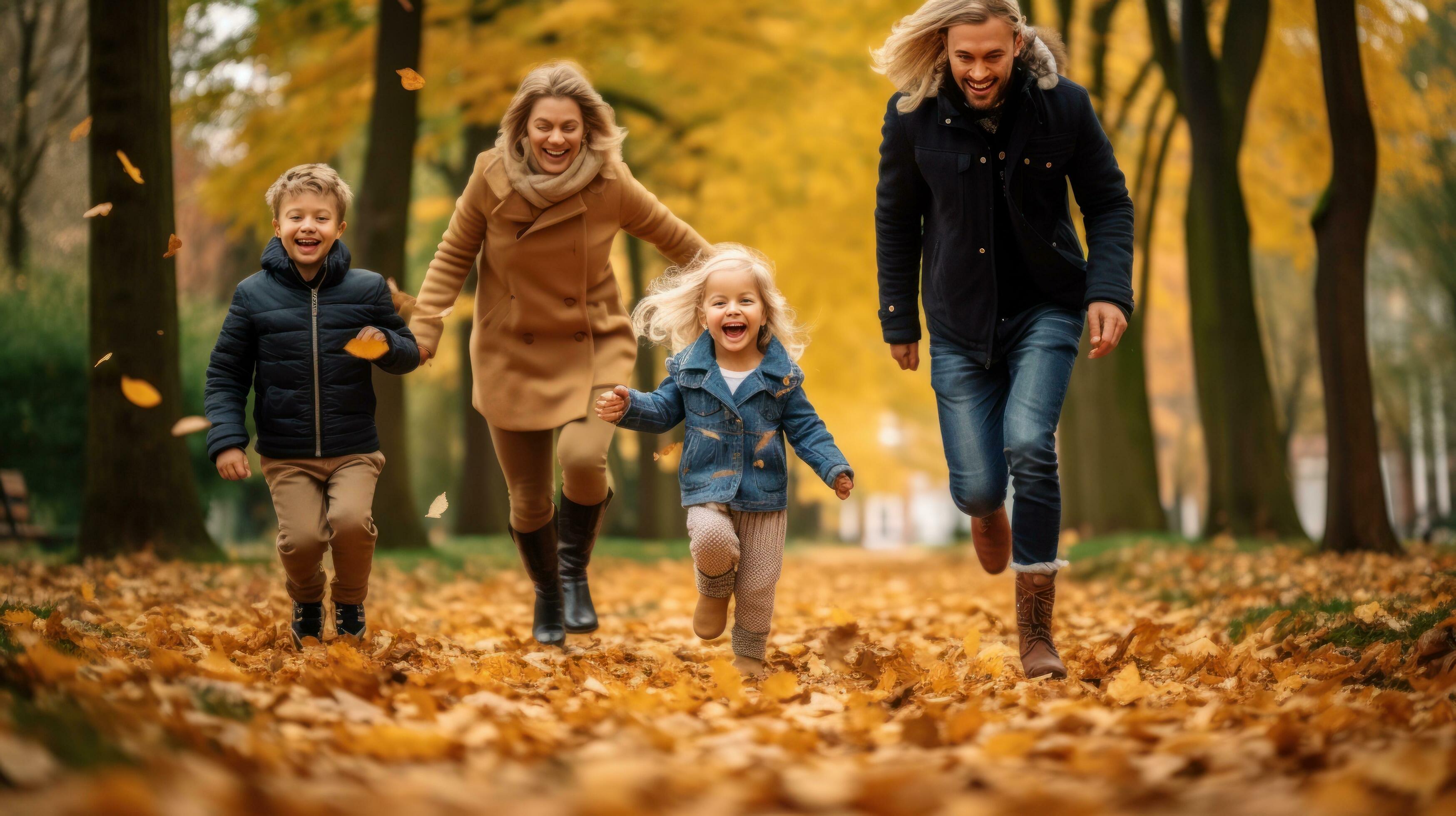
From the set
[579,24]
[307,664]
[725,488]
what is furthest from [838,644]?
[579,24]

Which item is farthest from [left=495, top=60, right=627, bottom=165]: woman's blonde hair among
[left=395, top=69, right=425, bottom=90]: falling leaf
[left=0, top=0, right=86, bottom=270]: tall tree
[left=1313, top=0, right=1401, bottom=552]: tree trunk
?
[left=0, top=0, right=86, bottom=270]: tall tree

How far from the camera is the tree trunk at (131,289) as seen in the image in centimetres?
773

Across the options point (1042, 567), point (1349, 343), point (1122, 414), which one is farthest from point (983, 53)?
point (1122, 414)

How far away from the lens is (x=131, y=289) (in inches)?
307

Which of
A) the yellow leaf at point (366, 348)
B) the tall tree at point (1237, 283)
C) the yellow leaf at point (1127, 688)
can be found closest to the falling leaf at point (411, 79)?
the yellow leaf at point (366, 348)

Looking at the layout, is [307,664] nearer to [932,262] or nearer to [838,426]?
[932,262]

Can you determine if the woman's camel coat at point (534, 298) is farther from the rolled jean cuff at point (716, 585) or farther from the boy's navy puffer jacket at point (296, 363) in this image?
the rolled jean cuff at point (716, 585)

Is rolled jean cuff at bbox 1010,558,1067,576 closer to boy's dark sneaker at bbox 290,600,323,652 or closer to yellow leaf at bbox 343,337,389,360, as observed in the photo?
yellow leaf at bbox 343,337,389,360

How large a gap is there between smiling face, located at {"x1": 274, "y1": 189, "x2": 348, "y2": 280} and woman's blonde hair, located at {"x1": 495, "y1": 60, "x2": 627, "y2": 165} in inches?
29.3

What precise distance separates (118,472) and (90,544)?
504 millimetres

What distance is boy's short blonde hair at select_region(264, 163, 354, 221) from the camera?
15.3 feet

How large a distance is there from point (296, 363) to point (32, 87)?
13.5 m

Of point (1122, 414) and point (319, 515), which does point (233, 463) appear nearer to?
point (319, 515)

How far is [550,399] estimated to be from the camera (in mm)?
5020
